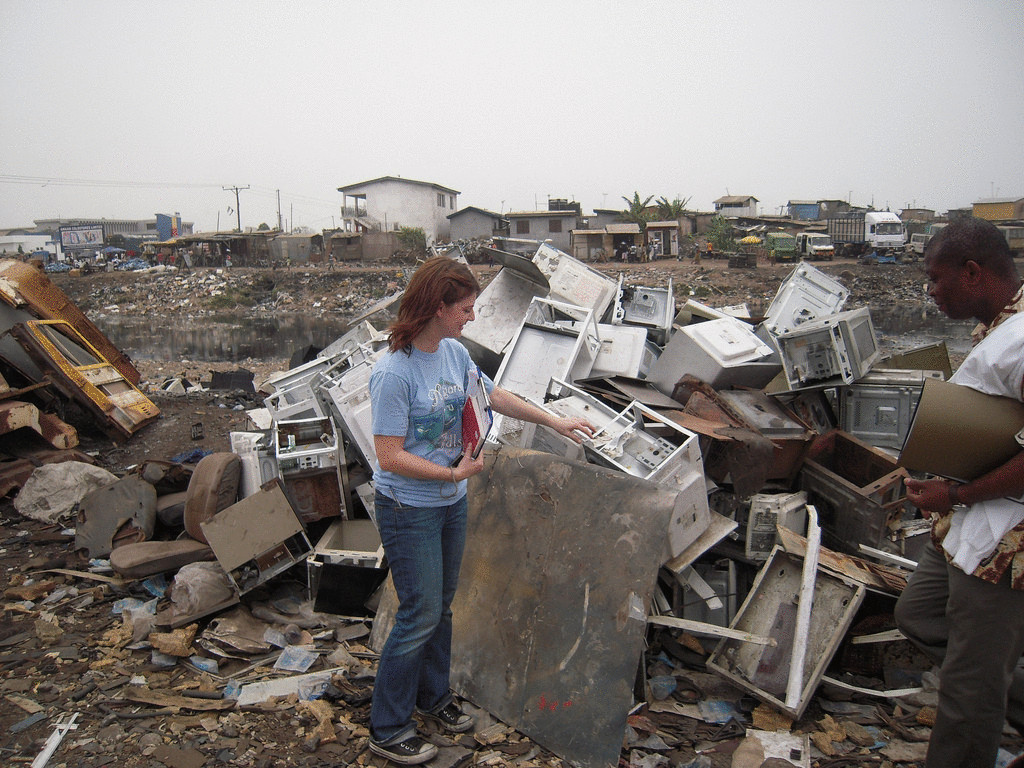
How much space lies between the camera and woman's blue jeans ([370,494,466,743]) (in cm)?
238

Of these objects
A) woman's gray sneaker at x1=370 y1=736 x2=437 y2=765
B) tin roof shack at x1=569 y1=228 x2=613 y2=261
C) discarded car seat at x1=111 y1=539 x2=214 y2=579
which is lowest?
woman's gray sneaker at x1=370 y1=736 x2=437 y2=765

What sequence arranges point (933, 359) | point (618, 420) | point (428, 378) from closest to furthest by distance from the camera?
point (428, 378)
point (618, 420)
point (933, 359)

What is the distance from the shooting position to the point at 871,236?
28.8 m

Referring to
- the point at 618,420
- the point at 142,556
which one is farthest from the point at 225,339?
the point at 618,420

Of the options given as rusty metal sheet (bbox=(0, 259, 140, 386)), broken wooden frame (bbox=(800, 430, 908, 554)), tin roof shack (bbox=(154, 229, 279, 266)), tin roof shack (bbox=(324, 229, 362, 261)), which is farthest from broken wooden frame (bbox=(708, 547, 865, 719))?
tin roof shack (bbox=(154, 229, 279, 266))

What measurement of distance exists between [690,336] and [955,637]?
273cm

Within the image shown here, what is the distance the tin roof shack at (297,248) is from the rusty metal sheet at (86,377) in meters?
30.8

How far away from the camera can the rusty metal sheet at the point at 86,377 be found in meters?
6.21

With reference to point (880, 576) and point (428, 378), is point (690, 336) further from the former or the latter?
point (428, 378)

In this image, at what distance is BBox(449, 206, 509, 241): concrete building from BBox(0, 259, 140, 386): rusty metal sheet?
3413cm

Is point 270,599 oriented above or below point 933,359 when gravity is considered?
below

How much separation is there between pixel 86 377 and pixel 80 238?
4781 centimetres

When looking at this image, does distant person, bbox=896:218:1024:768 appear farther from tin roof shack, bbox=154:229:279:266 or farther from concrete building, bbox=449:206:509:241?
concrete building, bbox=449:206:509:241

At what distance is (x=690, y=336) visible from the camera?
15.1 ft
